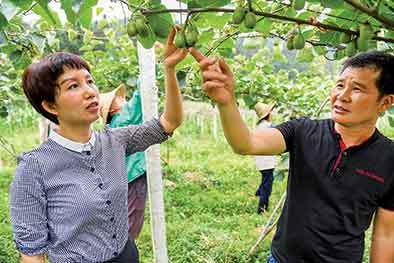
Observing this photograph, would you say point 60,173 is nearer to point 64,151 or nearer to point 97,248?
point 64,151

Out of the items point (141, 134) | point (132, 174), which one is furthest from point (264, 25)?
point (132, 174)

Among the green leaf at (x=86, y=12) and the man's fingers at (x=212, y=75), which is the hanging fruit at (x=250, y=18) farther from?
the green leaf at (x=86, y=12)

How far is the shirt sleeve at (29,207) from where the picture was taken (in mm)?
1336

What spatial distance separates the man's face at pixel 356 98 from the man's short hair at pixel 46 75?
66 cm

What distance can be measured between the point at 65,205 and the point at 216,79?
506 millimetres

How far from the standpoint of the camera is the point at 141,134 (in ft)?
5.12

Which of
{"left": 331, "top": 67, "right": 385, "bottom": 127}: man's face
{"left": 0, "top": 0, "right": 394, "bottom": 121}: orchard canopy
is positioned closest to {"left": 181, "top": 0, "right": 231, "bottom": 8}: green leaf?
{"left": 0, "top": 0, "right": 394, "bottom": 121}: orchard canopy

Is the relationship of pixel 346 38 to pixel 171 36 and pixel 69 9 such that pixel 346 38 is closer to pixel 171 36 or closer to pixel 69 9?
pixel 171 36

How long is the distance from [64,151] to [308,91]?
13.1 ft

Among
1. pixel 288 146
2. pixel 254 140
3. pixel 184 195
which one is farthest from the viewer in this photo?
pixel 184 195

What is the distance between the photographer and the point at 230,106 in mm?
1207

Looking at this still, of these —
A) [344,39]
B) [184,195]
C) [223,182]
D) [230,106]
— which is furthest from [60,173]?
[223,182]

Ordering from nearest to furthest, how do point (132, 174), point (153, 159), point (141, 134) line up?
point (141, 134)
point (153, 159)
point (132, 174)

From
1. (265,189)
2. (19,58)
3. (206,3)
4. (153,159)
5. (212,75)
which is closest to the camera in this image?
(206,3)
